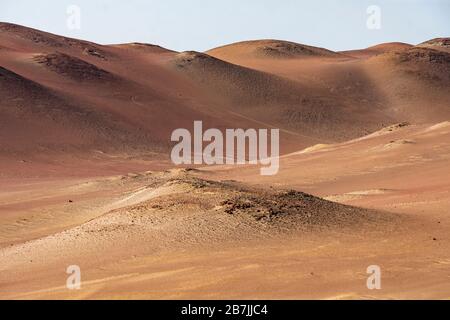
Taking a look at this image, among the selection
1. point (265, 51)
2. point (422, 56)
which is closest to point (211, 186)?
point (422, 56)

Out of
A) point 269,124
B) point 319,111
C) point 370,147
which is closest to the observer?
point 370,147

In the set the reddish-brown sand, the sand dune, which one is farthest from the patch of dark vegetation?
the sand dune

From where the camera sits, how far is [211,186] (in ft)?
42.3

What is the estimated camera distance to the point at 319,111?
51.0 metres

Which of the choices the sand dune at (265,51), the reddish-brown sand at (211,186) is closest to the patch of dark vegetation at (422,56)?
the reddish-brown sand at (211,186)

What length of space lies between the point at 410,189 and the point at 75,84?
1181 inches

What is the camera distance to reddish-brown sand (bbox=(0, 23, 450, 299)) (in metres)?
8.16

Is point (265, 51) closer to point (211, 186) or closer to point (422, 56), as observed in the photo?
point (422, 56)

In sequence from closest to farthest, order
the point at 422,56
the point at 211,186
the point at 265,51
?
the point at 211,186
the point at 422,56
the point at 265,51

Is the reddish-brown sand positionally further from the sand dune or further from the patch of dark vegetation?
the sand dune

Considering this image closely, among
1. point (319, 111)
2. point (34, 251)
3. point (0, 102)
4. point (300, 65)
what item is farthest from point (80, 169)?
point (300, 65)

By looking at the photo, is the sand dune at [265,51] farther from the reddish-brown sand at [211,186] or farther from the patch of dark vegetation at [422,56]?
the reddish-brown sand at [211,186]

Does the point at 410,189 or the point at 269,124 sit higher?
the point at 269,124
